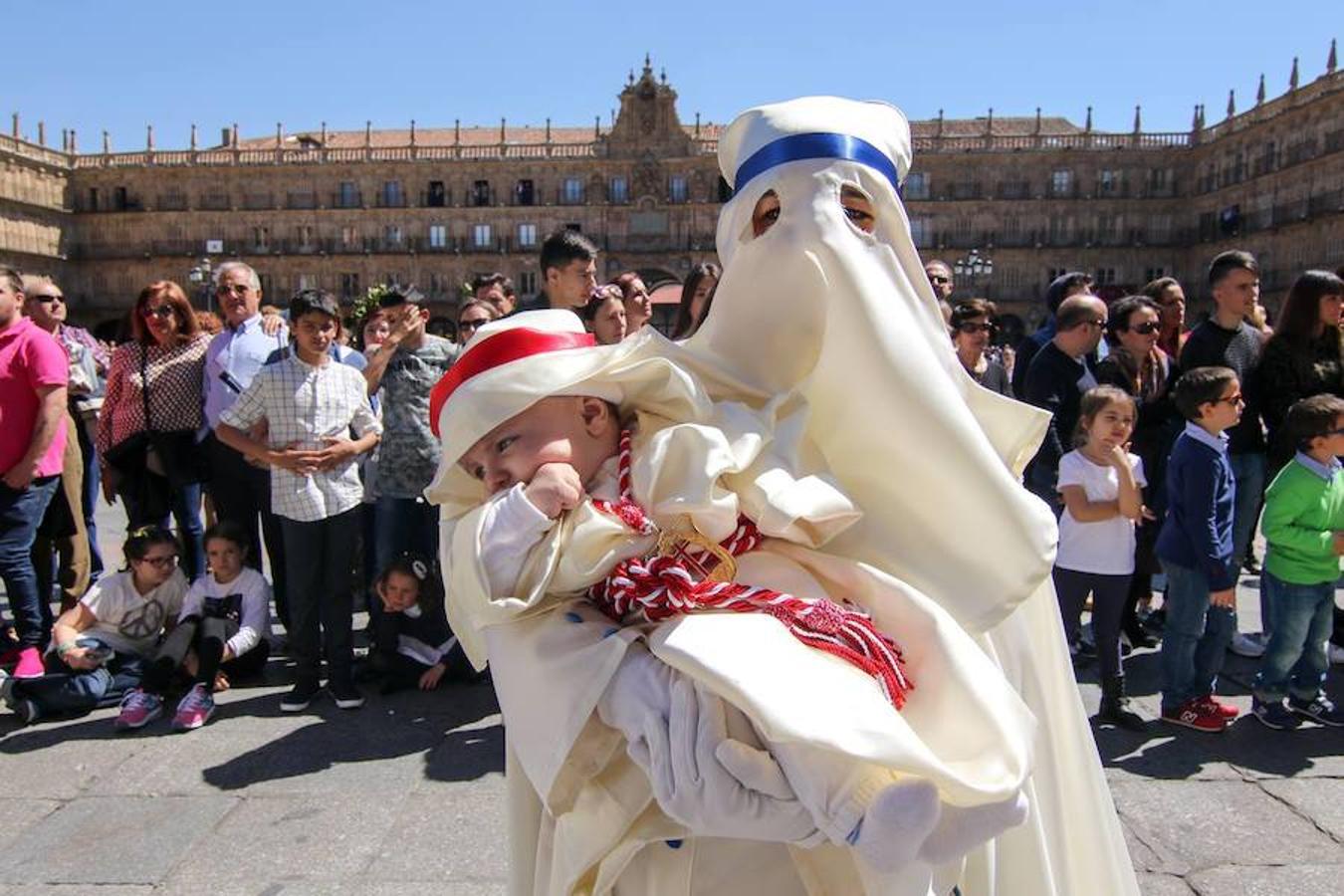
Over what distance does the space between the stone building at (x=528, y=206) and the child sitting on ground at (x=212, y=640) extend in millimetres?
45689

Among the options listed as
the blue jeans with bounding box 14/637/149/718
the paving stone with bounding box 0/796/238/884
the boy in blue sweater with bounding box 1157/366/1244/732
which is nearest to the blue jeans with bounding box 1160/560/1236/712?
the boy in blue sweater with bounding box 1157/366/1244/732

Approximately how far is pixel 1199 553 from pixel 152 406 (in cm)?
491

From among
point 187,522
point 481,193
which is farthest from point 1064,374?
point 481,193

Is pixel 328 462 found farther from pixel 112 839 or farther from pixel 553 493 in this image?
pixel 553 493

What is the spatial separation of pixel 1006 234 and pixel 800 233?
5246 centimetres

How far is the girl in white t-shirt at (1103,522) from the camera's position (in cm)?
411

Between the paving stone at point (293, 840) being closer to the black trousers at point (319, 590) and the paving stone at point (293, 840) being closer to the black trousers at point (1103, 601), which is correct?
the black trousers at point (319, 590)

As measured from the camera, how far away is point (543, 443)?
1277mm

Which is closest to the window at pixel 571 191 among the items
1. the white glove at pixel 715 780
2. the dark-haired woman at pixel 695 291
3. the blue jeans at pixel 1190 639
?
the dark-haired woman at pixel 695 291

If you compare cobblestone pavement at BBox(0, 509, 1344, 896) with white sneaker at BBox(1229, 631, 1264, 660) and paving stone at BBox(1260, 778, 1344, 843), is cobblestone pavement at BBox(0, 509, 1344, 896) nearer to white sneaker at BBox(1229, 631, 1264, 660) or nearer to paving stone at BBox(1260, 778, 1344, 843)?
paving stone at BBox(1260, 778, 1344, 843)

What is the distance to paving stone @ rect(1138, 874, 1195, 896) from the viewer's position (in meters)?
2.71

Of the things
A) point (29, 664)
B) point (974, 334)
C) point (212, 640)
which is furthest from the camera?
point (974, 334)

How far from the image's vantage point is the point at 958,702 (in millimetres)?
1143

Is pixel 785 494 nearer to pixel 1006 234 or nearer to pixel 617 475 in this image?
pixel 617 475
